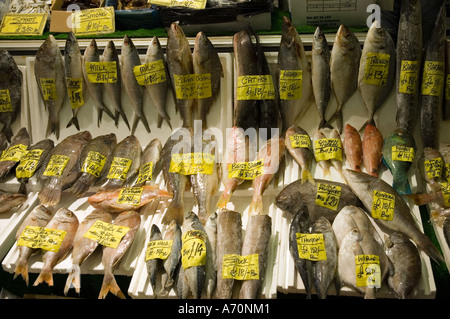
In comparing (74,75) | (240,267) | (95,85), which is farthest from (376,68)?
(74,75)

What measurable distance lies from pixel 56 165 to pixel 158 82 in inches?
29.9

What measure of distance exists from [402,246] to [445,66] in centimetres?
114

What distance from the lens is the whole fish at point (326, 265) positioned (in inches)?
73.8

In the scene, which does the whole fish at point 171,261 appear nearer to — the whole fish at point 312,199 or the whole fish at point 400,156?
the whole fish at point 312,199

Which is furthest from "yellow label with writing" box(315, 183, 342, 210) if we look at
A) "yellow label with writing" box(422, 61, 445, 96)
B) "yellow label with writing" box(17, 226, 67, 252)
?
"yellow label with writing" box(17, 226, 67, 252)

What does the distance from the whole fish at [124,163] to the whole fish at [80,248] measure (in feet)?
0.75

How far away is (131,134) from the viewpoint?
276cm

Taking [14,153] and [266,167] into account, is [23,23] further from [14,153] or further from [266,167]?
[266,167]

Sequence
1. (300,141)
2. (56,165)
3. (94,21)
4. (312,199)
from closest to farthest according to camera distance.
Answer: (312,199) → (300,141) → (56,165) → (94,21)

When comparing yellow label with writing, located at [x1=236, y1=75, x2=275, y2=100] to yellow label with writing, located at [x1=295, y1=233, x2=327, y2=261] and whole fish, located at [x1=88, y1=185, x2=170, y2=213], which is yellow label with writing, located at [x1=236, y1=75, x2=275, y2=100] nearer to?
whole fish, located at [x1=88, y1=185, x2=170, y2=213]

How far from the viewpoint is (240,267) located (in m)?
1.94

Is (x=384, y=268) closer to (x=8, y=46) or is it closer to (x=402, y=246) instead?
(x=402, y=246)

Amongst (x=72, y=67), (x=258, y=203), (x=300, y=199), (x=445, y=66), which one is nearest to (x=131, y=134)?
(x=72, y=67)

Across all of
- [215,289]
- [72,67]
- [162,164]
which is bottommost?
[215,289]
